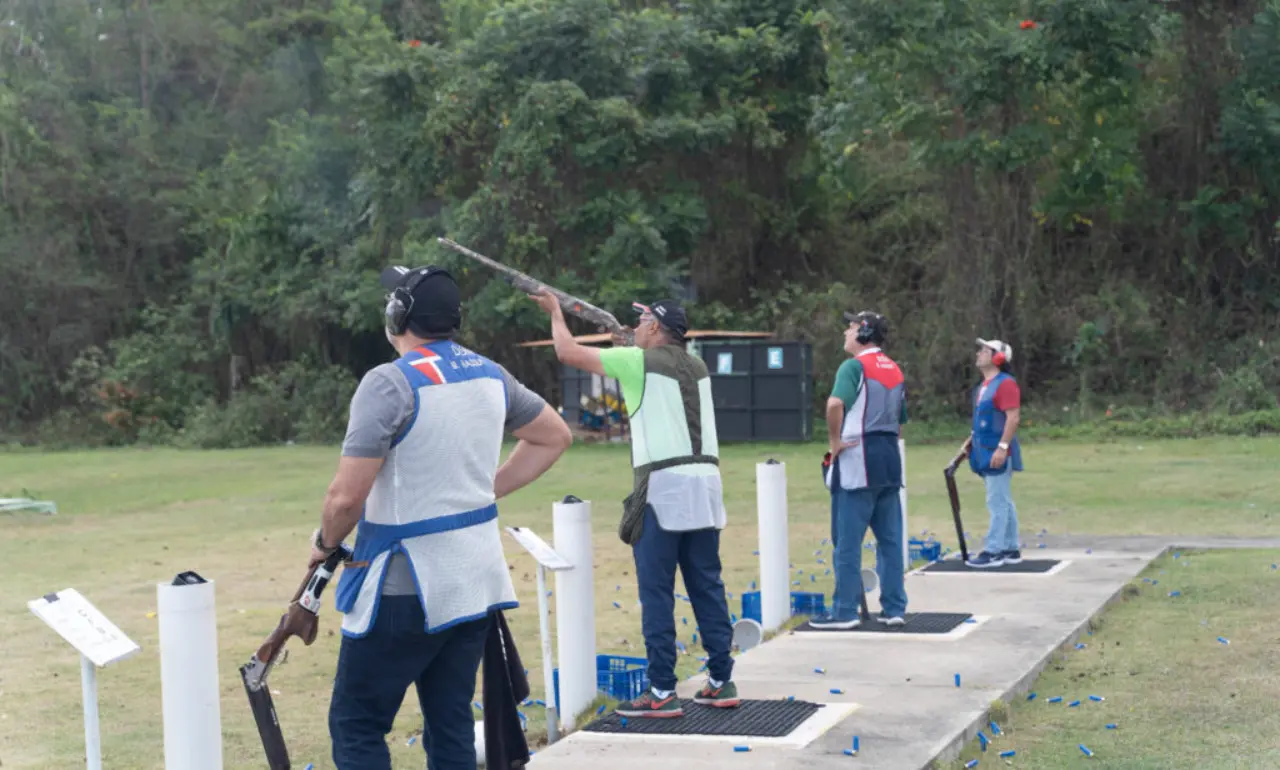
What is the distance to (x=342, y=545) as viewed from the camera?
188 inches

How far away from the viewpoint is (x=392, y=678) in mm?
4645

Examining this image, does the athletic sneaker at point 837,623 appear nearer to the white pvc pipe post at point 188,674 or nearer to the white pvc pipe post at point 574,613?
the white pvc pipe post at point 574,613

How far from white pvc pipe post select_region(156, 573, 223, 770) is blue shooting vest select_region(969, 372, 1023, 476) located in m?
7.47

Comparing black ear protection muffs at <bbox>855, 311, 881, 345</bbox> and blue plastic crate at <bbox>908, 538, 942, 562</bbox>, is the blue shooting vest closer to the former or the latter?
blue plastic crate at <bbox>908, 538, 942, 562</bbox>

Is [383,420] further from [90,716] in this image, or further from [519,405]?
[90,716]

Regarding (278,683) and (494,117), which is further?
(494,117)

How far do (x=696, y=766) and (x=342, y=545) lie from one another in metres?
2.02

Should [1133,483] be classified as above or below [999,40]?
below

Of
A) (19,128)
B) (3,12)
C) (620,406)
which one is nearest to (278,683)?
(620,406)

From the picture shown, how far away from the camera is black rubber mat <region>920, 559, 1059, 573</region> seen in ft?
37.0

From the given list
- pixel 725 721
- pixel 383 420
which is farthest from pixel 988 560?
pixel 383 420

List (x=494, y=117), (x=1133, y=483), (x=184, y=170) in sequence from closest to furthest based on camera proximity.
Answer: (x=1133, y=483) < (x=494, y=117) < (x=184, y=170)

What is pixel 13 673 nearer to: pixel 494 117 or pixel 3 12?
pixel 494 117

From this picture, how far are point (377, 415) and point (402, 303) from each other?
0.45 m
